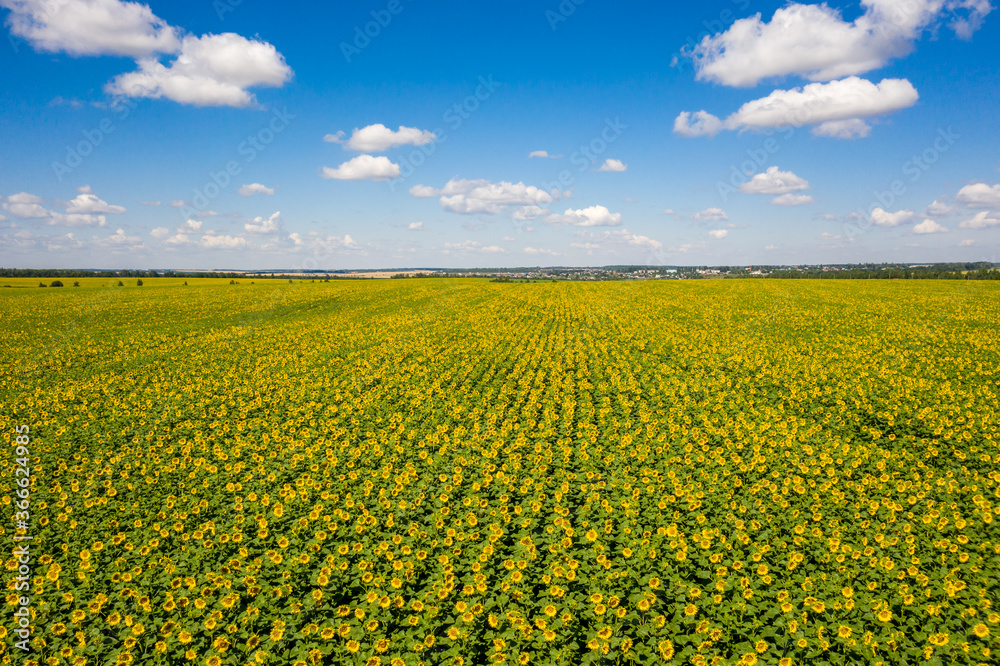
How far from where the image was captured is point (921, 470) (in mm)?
8789

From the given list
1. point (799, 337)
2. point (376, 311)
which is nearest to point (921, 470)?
point (799, 337)

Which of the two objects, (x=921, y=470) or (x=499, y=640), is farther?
(x=921, y=470)

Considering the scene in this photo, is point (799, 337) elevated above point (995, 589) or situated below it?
above

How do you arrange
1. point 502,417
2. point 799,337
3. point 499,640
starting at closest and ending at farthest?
point 499,640
point 502,417
point 799,337

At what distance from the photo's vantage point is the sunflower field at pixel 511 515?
5129 mm

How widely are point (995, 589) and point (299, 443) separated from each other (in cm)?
1185

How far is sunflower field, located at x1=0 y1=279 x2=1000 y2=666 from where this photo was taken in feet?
16.8

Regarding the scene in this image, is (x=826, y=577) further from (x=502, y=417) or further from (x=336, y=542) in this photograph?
(x=502, y=417)

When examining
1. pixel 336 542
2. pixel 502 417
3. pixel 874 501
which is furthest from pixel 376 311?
pixel 874 501

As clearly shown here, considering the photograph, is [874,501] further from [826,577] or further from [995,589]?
[826,577]

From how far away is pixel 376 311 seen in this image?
1561 inches

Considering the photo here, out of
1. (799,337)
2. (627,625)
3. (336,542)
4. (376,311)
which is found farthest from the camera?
(376,311)

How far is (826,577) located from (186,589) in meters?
8.35

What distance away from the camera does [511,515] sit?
A: 754 centimetres
